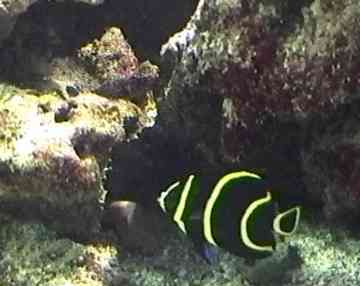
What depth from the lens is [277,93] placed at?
11.3ft

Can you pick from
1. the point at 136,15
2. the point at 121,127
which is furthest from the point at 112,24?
the point at 121,127

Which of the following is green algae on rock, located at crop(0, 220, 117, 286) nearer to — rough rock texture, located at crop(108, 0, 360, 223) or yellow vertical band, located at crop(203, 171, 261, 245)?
rough rock texture, located at crop(108, 0, 360, 223)

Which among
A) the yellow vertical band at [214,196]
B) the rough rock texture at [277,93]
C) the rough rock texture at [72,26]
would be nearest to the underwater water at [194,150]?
the rough rock texture at [277,93]

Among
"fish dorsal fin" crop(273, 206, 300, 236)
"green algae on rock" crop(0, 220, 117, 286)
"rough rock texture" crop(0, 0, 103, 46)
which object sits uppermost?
"rough rock texture" crop(0, 0, 103, 46)

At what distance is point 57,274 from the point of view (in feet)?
12.1

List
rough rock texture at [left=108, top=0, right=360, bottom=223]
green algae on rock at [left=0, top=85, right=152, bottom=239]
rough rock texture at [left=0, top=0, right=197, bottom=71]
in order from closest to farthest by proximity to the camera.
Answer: rough rock texture at [left=108, top=0, right=360, bottom=223]
green algae on rock at [left=0, top=85, right=152, bottom=239]
rough rock texture at [left=0, top=0, right=197, bottom=71]

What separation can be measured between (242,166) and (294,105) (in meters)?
0.60

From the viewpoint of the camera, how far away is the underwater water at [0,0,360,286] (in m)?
3.39

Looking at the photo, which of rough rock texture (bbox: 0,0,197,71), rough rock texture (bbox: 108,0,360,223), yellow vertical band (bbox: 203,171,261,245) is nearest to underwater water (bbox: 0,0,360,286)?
rough rock texture (bbox: 108,0,360,223)

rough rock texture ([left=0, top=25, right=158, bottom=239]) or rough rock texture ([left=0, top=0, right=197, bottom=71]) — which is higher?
→ rough rock texture ([left=0, top=0, right=197, bottom=71])

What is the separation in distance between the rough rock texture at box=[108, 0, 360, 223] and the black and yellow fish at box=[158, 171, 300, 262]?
3.09 ft

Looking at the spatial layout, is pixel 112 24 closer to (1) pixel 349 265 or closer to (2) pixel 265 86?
(2) pixel 265 86

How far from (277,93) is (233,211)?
43.5 inches

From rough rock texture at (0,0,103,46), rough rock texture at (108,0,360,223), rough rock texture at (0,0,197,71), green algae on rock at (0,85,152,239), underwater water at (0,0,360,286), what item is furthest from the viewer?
rough rock texture at (0,0,197,71)
